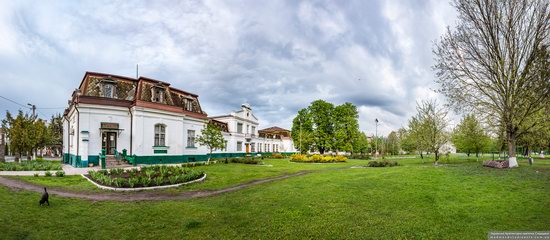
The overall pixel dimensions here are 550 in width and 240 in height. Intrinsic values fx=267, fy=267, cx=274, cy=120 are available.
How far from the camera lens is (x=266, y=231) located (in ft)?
22.0

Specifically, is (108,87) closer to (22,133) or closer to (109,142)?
(109,142)

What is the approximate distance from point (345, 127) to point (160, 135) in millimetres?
34120

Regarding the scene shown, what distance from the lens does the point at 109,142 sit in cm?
2467

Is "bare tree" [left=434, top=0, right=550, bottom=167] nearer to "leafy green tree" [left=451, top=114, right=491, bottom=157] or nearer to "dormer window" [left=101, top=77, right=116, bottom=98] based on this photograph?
"leafy green tree" [left=451, top=114, right=491, bottom=157]

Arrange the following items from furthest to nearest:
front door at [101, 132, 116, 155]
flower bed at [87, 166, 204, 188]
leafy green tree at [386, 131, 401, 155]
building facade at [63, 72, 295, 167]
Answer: leafy green tree at [386, 131, 401, 155] < front door at [101, 132, 116, 155] < building facade at [63, 72, 295, 167] < flower bed at [87, 166, 204, 188]

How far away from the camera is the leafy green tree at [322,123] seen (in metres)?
50.2

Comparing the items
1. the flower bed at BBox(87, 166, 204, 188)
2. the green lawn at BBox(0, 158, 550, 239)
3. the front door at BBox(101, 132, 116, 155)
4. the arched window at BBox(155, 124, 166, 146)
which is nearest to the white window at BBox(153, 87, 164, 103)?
the arched window at BBox(155, 124, 166, 146)

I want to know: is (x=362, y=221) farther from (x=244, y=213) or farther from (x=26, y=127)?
(x=26, y=127)

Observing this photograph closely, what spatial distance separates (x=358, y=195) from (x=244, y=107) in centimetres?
3978

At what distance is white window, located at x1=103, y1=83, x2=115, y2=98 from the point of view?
80.7 feet

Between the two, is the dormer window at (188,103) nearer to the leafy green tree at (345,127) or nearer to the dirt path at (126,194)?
the dirt path at (126,194)

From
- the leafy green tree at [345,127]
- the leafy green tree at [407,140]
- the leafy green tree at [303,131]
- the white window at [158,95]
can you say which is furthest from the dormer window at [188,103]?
the leafy green tree at [407,140]

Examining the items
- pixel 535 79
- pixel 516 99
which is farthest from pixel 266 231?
pixel 516 99

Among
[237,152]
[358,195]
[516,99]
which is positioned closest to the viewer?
[358,195]
